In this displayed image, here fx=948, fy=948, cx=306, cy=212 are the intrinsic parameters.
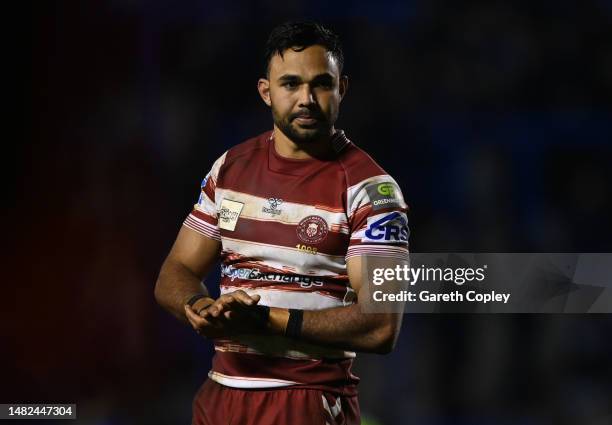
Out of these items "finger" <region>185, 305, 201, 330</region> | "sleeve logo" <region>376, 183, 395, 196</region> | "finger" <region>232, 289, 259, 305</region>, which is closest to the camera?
"finger" <region>232, 289, 259, 305</region>

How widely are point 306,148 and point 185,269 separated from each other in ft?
1.47

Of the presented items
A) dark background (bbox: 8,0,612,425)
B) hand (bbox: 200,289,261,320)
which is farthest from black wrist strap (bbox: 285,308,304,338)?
dark background (bbox: 8,0,612,425)

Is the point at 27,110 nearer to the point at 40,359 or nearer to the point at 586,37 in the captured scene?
the point at 40,359

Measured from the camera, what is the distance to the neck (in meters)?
2.38

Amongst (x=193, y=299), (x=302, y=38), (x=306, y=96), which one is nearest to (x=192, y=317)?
(x=193, y=299)

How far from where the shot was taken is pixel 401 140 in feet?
14.7

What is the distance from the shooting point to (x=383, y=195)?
2.28 m

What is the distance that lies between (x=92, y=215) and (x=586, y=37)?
8.26ft

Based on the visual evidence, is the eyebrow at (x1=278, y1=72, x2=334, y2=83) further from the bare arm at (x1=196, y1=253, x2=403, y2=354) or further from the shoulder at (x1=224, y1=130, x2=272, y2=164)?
the bare arm at (x1=196, y1=253, x2=403, y2=354)

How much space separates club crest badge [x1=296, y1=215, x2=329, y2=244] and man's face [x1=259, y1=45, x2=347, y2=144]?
21 centimetres

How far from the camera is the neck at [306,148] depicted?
2.38 metres

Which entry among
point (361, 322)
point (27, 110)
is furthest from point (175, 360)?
point (361, 322)

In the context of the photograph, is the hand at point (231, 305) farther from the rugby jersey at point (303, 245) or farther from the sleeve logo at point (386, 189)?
the sleeve logo at point (386, 189)

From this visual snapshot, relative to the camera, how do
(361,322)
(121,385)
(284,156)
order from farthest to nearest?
(121,385) < (284,156) < (361,322)
